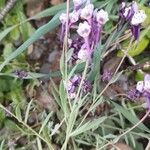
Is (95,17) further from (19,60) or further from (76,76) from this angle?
(19,60)

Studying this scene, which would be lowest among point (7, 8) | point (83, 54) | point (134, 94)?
point (134, 94)

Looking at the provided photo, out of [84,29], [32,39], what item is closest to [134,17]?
[84,29]

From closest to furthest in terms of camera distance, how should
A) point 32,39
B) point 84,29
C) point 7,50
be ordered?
point 84,29
point 32,39
point 7,50

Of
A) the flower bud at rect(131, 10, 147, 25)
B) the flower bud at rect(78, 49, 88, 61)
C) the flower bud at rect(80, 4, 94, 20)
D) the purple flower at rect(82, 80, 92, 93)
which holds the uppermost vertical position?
the flower bud at rect(80, 4, 94, 20)

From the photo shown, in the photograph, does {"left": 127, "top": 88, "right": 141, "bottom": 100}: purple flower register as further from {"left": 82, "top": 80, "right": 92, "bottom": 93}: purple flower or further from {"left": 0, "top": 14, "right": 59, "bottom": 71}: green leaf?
{"left": 0, "top": 14, "right": 59, "bottom": 71}: green leaf

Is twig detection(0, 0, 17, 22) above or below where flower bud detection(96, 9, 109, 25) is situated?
above

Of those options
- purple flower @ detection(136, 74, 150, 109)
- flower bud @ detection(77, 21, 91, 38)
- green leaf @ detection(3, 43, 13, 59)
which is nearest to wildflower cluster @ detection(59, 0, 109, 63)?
flower bud @ detection(77, 21, 91, 38)

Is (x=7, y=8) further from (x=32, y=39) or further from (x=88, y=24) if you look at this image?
(x=88, y=24)

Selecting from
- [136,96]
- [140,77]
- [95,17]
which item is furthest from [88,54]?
[140,77]

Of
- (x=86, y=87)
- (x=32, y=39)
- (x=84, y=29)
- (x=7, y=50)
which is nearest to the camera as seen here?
(x=84, y=29)

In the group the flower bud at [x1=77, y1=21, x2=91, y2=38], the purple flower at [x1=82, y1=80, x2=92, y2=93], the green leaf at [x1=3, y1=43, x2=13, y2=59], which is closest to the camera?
the flower bud at [x1=77, y1=21, x2=91, y2=38]

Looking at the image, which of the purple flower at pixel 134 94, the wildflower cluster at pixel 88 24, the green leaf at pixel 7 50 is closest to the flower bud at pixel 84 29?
the wildflower cluster at pixel 88 24
